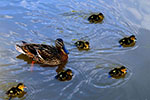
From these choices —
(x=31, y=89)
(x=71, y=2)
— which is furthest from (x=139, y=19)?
(x=31, y=89)

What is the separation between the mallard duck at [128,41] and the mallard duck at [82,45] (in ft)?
2.62

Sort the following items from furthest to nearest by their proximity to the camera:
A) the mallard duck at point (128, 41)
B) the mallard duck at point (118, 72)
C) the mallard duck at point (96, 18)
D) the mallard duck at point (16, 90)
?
the mallard duck at point (96, 18) < the mallard duck at point (128, 41) < the mallard duck at point (118, 72) < the mallard duck at point (16, 90)

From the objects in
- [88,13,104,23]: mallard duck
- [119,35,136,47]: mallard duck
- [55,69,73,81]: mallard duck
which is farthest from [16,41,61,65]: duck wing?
[88,13,104,23]: mallard duck

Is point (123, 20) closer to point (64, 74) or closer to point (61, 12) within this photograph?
point (61, 12)

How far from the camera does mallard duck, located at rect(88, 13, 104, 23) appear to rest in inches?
272

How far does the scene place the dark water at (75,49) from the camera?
15.8 feet

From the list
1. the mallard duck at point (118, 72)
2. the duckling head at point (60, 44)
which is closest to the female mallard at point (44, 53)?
the duckling head at point (60, 44)

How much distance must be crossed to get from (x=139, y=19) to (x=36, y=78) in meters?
3.36

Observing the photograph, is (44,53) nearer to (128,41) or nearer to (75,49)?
(75,49)

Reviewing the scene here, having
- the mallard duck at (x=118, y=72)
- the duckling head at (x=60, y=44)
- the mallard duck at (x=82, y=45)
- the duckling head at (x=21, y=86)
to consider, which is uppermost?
the duckling head at (x=60, y=44)

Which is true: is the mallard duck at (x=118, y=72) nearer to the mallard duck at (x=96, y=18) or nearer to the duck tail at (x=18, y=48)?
the duck tail at (x=18, y=48)

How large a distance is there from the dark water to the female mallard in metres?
0.16

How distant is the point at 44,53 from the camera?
5.68 metres

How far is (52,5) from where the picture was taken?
24.7 feet
